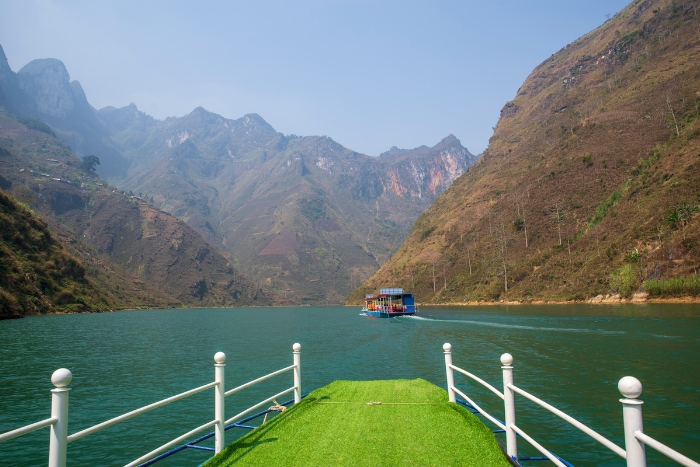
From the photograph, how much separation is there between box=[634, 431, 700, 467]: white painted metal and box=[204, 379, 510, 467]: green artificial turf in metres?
3.44

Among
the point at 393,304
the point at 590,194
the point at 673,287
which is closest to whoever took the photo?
the point at 673,287

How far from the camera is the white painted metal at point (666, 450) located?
8.35ft

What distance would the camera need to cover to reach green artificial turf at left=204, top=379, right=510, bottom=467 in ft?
20.4

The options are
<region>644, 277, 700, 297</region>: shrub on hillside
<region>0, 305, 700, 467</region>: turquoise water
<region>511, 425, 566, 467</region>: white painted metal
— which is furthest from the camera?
<region>644, 277, 700, 297</region>: shrub on hillside

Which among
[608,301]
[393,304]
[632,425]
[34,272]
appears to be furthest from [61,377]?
[34,272]

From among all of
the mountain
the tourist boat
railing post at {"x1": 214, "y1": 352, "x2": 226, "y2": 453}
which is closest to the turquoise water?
railing post at {"x1": 214, "y1": 352, "x2": 226, "y2": 453}

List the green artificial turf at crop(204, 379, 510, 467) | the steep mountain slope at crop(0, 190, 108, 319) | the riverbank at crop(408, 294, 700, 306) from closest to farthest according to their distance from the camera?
the green artificial turf at crop(204, 379, 510, 467), the riverbank at crop(408, 294, 700, 306), the steep mountain slope at crop(0, 190, 108, 319)

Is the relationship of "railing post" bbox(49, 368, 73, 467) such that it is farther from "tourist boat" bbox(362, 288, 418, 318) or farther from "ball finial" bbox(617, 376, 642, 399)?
"tourist boat" bbox(362, 288, 418, 318)

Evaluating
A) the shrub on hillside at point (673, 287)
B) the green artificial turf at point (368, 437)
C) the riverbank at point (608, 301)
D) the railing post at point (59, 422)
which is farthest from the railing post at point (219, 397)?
the shrub on hillside at point (673, 287)

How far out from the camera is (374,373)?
73.5 feet

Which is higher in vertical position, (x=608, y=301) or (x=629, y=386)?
(x=629, y=386)

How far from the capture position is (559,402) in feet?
49.4

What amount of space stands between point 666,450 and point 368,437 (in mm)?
5164

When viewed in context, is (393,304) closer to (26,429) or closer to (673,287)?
(673,287)
